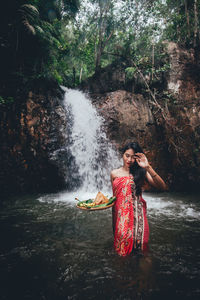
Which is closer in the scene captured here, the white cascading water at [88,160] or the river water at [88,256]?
the river water at [88,256]

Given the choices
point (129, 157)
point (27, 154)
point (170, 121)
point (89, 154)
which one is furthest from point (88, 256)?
point (170, 121)

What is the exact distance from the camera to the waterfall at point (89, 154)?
23.7 feet

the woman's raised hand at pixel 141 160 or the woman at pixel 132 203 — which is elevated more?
the woman's raised hand at pixel 141 160

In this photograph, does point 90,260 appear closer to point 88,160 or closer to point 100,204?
point 100,204

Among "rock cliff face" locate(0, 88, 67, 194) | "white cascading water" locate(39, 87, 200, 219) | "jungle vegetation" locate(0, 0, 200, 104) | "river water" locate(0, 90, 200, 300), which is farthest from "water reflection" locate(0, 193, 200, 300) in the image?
"jungle vegetation" locate(0, 0, 200, 104)

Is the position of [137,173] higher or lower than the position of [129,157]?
lower

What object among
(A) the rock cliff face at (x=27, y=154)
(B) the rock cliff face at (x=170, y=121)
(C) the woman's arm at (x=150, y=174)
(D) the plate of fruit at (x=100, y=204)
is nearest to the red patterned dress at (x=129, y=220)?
(D) the plate of fruit at (x=100, y=204)

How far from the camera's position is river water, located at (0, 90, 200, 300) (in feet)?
6.10

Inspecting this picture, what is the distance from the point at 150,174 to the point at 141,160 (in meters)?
0.22

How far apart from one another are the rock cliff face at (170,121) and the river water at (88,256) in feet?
7.98

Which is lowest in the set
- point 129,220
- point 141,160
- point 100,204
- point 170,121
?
point 129,220

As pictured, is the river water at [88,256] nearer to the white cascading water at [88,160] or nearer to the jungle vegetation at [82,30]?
the white cascading water at [88,160]

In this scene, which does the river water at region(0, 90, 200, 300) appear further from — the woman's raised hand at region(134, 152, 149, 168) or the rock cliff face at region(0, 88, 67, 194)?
the rock cliff face at region(0, 88, 67, 194)

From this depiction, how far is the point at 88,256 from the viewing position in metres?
2.57
